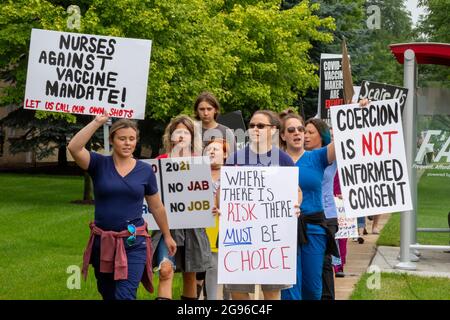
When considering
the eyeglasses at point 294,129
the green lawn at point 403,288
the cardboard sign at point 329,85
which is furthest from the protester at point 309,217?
the cardboard sign at point 329,85

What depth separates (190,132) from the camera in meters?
8.52

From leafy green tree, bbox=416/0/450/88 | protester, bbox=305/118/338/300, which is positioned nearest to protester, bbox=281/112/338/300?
protester, bbox=305/118/338/300

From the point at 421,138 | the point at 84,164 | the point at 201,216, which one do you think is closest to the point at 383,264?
the point at 421,138

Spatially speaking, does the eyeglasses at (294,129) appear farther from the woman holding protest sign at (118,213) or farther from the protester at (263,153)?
the woman holding protest sign at (118,213)

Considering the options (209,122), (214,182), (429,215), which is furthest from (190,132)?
(429,215)

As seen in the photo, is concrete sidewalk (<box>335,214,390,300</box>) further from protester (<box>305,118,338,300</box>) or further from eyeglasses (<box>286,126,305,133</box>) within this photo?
eyeglasses (<box>286,126,305,133</box>)

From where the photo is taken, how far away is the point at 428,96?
13844 millimetres

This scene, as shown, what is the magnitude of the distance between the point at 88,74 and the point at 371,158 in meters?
2.58

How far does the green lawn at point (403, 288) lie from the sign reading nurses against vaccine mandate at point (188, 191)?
235 centimetres

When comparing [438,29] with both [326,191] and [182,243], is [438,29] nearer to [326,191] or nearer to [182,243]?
[326,191]

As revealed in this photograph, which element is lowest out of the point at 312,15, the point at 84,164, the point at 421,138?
the point at 84,164

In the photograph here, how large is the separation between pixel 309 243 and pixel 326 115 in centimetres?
1152

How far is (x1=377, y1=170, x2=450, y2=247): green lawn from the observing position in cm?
1420
